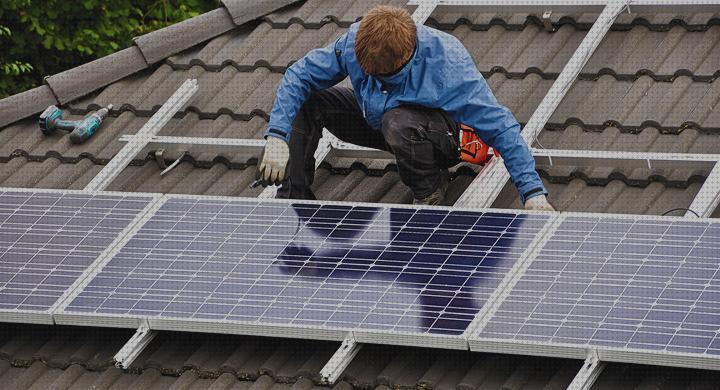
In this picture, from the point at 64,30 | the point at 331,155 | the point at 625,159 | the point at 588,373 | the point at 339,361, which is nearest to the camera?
the point at 588,373

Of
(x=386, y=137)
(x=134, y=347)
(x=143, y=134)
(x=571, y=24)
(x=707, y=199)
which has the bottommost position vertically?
(x=134, y=347)

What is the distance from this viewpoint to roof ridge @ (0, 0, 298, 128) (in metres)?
10.4

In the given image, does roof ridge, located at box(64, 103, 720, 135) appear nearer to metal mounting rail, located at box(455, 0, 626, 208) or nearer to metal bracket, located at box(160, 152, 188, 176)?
metal mounting rail, located at box(455, 0, 626, 208)

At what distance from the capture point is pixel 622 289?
7043mm

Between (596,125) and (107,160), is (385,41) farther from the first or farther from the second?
(107,160)

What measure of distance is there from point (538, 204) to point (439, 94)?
801 millimetres

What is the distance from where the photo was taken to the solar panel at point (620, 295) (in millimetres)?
6695

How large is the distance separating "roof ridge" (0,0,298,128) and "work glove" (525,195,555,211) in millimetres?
3724

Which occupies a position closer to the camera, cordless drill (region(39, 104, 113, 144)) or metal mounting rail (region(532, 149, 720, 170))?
metal mounting rail (region(532, 149, 720, 170))

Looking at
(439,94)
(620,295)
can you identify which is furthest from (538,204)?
(620,295)

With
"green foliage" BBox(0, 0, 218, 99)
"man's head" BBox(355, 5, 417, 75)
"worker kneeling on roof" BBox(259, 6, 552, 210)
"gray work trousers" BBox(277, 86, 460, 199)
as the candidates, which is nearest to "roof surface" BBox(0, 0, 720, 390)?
"gray work trousers" BBox(277, 86, 460, 199)

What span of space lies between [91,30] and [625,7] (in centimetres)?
1186

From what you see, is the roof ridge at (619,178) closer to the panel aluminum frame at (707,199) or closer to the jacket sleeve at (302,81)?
the panel aluminum frame at (707,199)

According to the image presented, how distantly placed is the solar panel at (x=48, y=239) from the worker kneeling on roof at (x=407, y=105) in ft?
2.95
